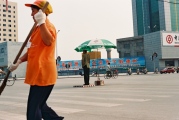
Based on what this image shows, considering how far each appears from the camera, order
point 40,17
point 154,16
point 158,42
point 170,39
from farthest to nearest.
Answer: point 154,16
point 170,39
point 158,42
point 40,17

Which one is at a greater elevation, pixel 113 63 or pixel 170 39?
pixel 170 39

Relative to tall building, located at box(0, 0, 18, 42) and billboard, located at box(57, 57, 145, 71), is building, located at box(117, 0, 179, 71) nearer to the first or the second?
billboard, located at box(57, 57, 145, 71)

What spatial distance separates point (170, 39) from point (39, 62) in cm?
6153

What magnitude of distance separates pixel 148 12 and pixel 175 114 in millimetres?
115802

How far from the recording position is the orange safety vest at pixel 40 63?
9.36 ft

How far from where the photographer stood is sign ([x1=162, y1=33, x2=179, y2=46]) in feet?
196

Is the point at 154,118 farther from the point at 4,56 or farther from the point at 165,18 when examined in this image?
the point at 165,18

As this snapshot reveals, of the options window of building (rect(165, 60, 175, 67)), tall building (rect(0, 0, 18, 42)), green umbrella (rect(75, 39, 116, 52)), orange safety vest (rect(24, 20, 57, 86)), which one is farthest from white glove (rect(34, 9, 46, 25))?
tall building (rect(0, 0, 18, 42))

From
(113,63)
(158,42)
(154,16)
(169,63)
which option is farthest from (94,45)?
Answer: (154,16)

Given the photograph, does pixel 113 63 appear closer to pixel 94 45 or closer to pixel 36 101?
pixel 94 45

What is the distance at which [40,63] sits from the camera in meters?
2.86

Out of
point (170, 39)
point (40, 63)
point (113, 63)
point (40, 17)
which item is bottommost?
point (40, 63)

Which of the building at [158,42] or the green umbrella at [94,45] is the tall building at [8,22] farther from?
the green umbrella at [94,45]

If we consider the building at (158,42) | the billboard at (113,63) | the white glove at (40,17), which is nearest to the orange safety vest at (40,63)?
the white glove at (40,17)
